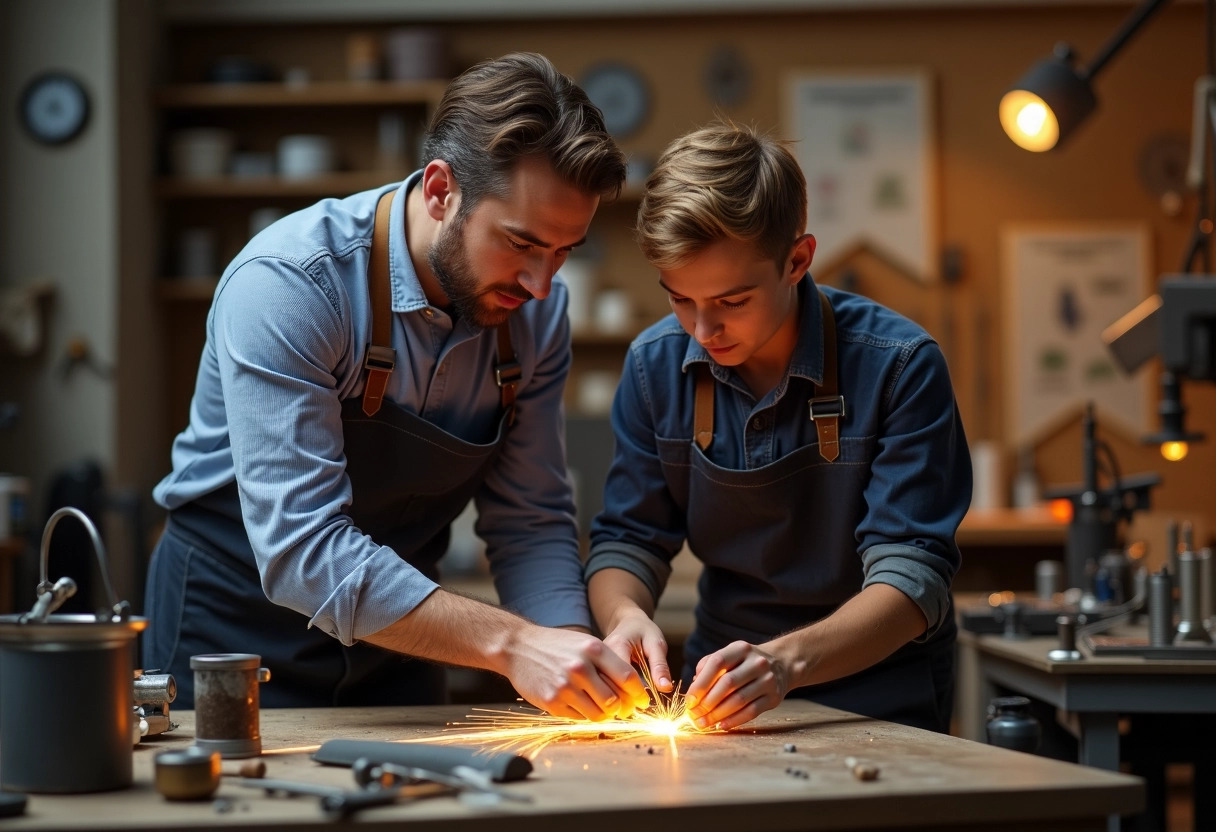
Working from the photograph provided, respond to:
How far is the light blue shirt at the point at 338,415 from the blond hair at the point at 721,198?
1.15ft

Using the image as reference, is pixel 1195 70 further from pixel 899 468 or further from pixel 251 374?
pixel 251 374

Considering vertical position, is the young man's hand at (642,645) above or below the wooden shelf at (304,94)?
below

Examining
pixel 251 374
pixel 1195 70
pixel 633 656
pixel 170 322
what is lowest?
pixel 633 656

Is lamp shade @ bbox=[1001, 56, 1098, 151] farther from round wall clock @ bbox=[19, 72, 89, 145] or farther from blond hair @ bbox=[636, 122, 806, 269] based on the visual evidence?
round wall clock @ bbox=[19, 72, 89, 145]

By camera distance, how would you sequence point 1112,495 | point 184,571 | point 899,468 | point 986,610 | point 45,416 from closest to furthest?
point 899,468 → point 184,571 → point 986,610 → point 1112,495 → point 45,416

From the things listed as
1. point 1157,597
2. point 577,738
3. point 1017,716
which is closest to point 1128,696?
point 1157,597

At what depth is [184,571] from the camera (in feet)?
6.98

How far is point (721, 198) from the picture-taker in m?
1.93

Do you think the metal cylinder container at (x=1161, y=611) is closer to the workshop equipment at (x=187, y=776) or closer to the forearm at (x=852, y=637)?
the forearm at (x=852, y=637)

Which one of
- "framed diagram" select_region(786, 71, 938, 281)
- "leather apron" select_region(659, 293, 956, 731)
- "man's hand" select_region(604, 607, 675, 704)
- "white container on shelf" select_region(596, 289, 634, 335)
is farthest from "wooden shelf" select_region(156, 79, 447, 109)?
"man's hand" select_region(604, 607, 675, 704)

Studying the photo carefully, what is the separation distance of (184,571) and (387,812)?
3.26 feet

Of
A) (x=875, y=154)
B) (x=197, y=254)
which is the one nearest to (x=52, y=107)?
(x=197, y=254)

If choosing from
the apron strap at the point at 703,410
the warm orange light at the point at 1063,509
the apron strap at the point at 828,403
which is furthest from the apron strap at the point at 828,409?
the warm orange light at the point at 1063,509

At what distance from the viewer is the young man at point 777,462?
1920mm
